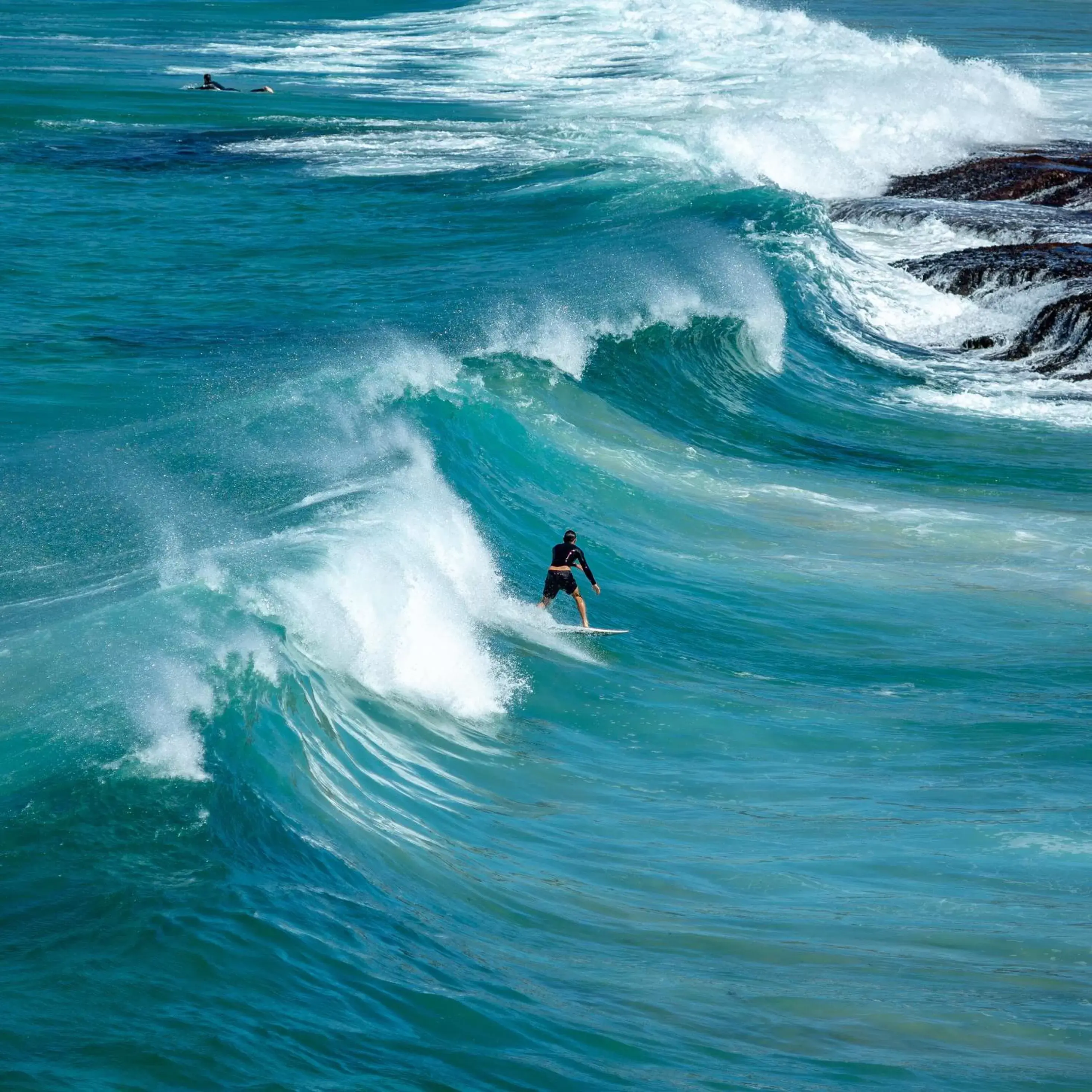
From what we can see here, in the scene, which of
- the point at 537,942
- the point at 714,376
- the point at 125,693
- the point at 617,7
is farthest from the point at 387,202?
the point at 617,7

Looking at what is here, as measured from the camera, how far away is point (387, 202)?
3020 cm

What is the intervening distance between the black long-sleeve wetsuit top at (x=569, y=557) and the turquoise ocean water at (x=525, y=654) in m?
0.71

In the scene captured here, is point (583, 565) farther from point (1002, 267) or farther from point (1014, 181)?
point (1014, 181)

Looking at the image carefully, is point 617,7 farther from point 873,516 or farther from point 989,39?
point 873,516

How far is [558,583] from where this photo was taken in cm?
1310

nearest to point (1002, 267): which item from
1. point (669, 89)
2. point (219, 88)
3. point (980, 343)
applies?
point (980, 343)

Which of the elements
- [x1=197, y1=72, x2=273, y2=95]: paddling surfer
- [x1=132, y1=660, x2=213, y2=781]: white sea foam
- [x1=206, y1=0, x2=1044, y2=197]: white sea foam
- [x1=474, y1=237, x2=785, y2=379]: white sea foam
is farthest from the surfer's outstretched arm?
[x1=197, y1=72, x2=273, y2=95]: paddling surfer

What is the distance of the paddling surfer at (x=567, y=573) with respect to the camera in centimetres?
1296

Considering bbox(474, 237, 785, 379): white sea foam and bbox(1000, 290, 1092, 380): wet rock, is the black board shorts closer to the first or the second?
bbox(474, 237, 785, 379): white sea foam

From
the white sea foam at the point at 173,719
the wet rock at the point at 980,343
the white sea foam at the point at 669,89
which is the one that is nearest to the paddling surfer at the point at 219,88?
the white sea foam at the point at 669,89

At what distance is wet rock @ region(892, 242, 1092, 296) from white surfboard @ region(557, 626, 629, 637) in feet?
44.4

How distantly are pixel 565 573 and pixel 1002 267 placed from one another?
14.5 metres

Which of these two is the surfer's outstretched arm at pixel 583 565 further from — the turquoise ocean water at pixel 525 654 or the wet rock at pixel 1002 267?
the wet rock at pixel 1002 267

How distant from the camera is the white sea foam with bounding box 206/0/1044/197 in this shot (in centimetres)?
3544
